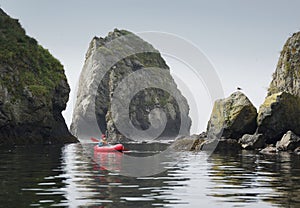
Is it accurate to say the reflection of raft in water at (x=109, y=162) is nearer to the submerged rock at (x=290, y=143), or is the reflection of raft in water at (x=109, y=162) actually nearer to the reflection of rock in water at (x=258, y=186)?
the reflection of rock in water at (x=258, y=186)

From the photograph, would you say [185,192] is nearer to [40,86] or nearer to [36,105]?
[36,105]

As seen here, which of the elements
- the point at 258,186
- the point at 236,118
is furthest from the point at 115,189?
the point at 236,118

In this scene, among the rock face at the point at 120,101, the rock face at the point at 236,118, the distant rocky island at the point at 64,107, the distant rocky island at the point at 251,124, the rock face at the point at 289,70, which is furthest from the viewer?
the rock face at the point at 120,101

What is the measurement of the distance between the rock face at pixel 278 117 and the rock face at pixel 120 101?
350ft

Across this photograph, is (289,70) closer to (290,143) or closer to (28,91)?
(290,143)

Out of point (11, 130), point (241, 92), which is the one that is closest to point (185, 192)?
point (241, 92)

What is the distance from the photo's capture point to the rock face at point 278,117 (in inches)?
1890

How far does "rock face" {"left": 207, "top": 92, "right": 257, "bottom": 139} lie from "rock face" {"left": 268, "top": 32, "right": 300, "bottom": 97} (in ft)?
34.7

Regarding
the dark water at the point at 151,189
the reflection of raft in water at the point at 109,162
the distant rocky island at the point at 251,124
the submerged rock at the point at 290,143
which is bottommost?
the dark water at the point at 151,189

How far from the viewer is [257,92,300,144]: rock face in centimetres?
4800

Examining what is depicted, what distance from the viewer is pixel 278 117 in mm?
48188

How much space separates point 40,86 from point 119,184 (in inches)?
2486

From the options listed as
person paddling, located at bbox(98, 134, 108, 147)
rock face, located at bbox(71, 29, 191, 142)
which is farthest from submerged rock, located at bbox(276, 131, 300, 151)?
rock face, located at bbox(71, 29, 191, 142)

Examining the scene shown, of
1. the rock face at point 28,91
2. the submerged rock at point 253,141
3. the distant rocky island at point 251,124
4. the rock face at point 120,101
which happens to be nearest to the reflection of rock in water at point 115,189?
the submerged rock at point 253,141
